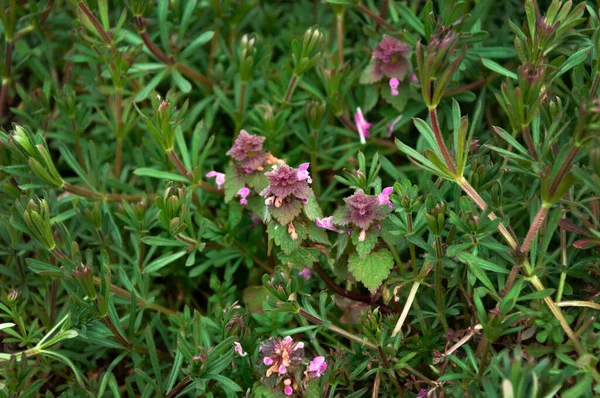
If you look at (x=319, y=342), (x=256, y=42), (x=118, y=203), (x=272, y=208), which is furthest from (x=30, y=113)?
(x=319, y=342)

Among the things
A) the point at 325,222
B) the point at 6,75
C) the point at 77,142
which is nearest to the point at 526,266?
A: the point at 325,222

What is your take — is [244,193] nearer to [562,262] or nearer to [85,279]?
[85,279]

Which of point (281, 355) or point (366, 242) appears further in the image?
point (366, 242)

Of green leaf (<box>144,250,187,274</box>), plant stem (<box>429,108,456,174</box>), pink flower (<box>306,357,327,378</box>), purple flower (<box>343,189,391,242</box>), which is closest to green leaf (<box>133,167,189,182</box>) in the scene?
green leaf (<box>144,250,187,274</box>)

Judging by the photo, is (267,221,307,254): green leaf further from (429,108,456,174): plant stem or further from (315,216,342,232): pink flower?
(429,108,456,174): plant stem

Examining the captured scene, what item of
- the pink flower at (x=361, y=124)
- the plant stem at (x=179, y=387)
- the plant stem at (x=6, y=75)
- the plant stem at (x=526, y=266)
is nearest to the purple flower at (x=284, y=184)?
the plant stem at (x=526, y=266)

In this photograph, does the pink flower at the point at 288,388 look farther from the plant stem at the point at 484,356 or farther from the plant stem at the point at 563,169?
the plant stem at the point at 563,169
